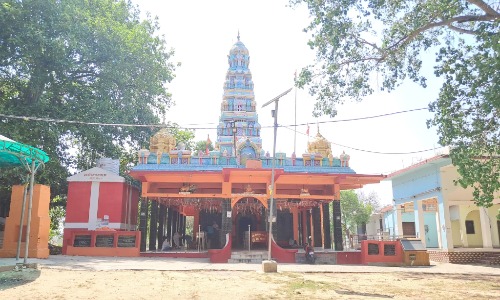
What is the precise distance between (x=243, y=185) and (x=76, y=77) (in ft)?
42.2

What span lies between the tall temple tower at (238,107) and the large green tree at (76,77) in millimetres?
4425

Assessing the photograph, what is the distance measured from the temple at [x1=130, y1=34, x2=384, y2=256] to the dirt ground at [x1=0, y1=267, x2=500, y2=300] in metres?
7.14

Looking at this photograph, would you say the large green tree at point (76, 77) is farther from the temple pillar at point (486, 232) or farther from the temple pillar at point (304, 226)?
the temple pillar at point (486, 232)

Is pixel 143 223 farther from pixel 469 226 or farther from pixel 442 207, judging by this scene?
pixel 469 226

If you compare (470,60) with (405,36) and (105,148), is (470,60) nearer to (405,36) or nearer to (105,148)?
(405,36)

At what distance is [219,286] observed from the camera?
908 cm

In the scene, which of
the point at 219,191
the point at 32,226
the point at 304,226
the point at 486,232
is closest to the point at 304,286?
the point at 32,226

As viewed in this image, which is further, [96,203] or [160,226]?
[160,226]

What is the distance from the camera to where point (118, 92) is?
82.2ft

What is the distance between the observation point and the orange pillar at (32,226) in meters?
13.9

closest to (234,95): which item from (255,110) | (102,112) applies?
(255,110)

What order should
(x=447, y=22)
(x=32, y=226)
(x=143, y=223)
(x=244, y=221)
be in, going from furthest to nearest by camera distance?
(x=244, y=221) → (x=143, y=223) → (x=32, y=226) → (x=447, y=22)

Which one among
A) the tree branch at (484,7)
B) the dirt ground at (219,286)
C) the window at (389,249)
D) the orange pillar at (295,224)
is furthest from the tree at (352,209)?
the tree branch at (484,7)

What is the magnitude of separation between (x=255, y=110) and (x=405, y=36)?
1644 cm
